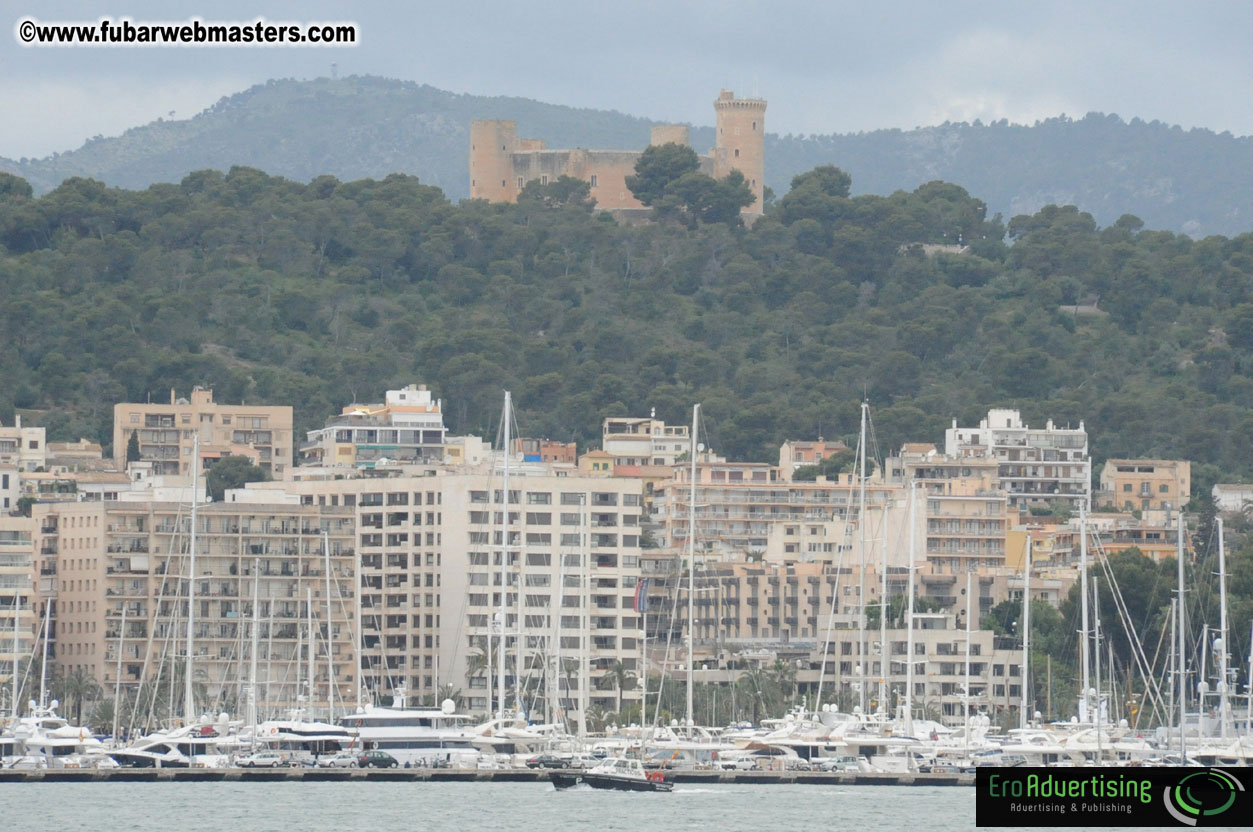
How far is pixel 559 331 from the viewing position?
Answer: 152m

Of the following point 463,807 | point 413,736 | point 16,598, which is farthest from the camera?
point 16,598

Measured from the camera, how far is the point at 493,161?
17512cm

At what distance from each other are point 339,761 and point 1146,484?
66.7 metres

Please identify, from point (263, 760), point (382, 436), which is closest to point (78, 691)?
point (263, 760)

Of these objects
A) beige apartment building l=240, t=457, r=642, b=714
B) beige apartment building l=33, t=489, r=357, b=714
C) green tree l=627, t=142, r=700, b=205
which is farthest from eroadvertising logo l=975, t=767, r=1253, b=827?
green tree l=627, t=142, r=700, b=205

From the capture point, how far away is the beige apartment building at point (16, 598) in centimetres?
8706

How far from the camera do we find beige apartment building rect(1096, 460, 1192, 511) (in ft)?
433

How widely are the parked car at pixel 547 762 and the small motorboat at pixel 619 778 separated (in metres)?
1.75

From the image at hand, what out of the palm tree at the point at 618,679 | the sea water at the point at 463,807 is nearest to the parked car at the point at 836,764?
the sea water at the point at 463,807

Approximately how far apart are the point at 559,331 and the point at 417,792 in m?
81.4

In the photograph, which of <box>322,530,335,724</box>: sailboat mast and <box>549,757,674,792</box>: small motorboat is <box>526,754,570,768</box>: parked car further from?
<box>322,530,335,724</box>: sailboat mast

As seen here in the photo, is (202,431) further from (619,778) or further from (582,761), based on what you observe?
(619,778)

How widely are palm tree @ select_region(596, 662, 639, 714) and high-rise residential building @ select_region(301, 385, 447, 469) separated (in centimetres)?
2793

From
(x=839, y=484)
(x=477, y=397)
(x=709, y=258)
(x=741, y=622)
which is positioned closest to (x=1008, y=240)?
(x=709, y=258)
